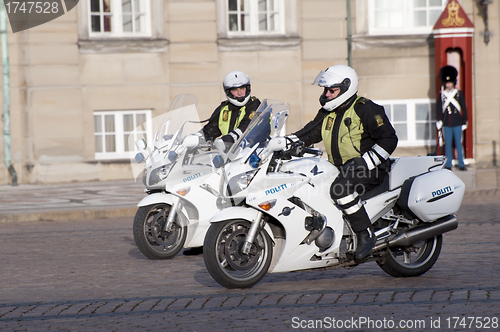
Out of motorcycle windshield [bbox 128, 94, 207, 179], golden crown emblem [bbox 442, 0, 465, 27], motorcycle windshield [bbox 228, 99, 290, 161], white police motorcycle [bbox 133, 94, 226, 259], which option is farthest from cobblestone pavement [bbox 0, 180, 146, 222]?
golden crown emblem [bbox 442, 0, 465, 27]

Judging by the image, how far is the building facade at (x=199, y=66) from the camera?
1692 centimetres

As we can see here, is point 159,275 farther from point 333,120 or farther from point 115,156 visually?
point 115,156

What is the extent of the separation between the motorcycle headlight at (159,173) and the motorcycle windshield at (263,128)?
1.68 metres

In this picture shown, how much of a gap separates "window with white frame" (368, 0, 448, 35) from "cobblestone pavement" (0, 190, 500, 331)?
10495 mm

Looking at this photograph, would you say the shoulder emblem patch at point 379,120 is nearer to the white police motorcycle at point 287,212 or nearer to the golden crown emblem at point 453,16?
the white police motorcycle at point 287,212

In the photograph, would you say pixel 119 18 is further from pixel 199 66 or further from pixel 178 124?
pixel 178 124

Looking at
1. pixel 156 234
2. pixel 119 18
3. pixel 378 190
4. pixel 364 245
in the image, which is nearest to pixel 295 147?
pixel 378 190

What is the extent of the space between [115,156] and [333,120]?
38.7 ft

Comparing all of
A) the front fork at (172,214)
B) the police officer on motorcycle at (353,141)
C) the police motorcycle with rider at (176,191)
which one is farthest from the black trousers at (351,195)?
the front fork at (172,214)

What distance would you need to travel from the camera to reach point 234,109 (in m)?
8.88

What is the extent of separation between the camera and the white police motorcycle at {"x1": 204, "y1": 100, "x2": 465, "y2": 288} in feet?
20.1

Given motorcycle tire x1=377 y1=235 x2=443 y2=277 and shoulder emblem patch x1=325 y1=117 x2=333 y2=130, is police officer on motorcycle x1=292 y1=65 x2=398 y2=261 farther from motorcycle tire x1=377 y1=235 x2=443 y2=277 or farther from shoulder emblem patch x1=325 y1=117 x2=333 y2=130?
motorcycle tire x1=377 y1=235 x2=443 y2=277

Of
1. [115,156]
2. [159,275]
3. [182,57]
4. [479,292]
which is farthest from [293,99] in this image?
[479,292]

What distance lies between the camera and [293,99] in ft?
59.4
